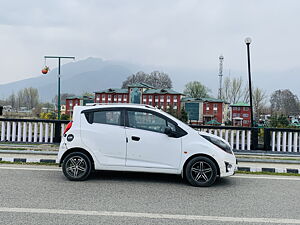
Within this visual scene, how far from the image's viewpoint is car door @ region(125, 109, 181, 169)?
6414 millimetres

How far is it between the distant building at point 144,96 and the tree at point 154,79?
19.2m

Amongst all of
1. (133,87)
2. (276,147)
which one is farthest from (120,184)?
→ (133,87)

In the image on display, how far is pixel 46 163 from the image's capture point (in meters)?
8.63

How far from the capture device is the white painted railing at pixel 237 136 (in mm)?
11180

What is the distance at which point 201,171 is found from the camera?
6332 millimetres

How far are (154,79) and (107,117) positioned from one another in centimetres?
10450

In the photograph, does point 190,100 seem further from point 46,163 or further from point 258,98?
point 46,163

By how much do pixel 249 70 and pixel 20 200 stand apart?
11.0 m

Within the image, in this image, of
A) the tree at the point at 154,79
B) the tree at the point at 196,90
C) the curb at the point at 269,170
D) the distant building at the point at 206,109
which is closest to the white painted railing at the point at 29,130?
the curb at the point at 269,170

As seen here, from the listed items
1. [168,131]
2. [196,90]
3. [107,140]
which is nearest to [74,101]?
[196,90]

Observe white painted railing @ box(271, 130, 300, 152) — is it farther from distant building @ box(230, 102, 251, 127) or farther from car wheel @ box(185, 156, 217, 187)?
distant building @ box(230, 102, 251, 127)

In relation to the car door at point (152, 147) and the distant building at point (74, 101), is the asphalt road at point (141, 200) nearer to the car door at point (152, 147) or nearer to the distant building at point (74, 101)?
the car door at point (152, 147)

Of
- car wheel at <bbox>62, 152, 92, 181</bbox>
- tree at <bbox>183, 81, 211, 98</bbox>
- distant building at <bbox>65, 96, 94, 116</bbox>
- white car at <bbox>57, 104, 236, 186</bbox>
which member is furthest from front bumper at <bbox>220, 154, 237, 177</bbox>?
tree at <bbox>183, 81, 211, 98</bbox>

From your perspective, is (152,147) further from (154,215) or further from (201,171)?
(154,215)
